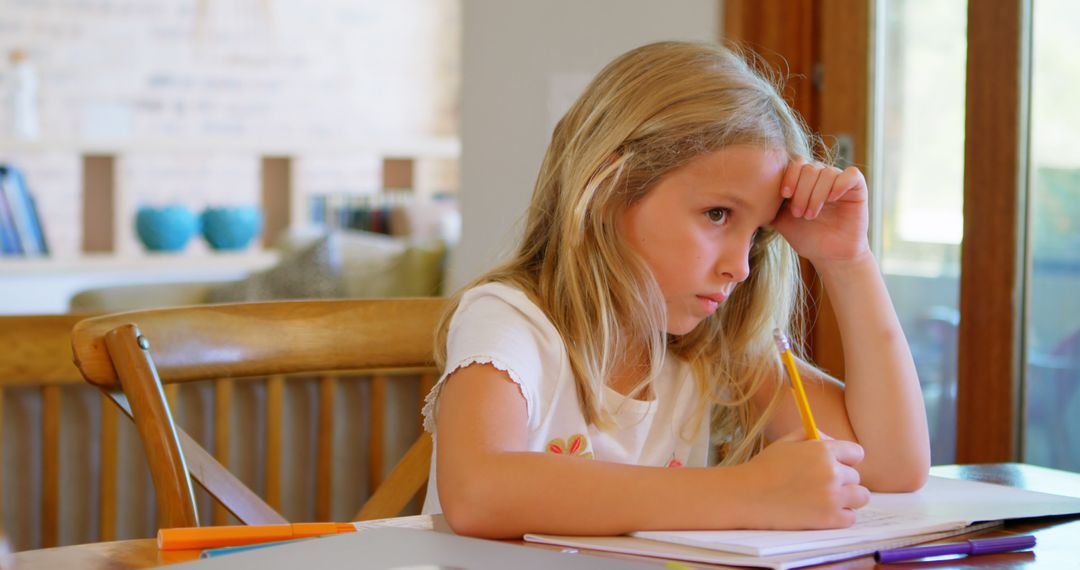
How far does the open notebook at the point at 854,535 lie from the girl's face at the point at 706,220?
0.22 metres

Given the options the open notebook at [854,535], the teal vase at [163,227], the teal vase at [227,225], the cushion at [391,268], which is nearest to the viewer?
the open notebook at [854,535]

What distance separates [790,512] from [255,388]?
98cm

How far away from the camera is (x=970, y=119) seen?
172 centimetres

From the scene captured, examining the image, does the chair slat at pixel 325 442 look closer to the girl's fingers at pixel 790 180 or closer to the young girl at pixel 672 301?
the young girl at pixel 672 301

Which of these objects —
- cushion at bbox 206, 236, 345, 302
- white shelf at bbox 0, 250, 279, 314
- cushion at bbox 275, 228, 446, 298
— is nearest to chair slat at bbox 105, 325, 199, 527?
cushion at bbox 275, 228, 446, 298

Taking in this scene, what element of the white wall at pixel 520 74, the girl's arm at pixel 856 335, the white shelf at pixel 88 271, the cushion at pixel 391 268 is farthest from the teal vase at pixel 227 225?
the girl's arm at pixel 856 335

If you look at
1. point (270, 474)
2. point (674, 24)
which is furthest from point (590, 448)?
point (674, 24)

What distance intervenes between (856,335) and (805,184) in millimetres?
167

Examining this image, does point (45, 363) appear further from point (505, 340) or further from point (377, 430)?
point (505, 340)

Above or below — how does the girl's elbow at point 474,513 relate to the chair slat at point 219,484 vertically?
above

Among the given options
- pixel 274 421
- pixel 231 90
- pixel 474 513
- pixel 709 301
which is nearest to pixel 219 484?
pixel 274 421

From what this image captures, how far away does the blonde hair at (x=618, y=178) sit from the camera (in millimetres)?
Result: 1040

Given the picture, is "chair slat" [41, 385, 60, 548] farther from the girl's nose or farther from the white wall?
the white wall

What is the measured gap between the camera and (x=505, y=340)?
38.6 inches
